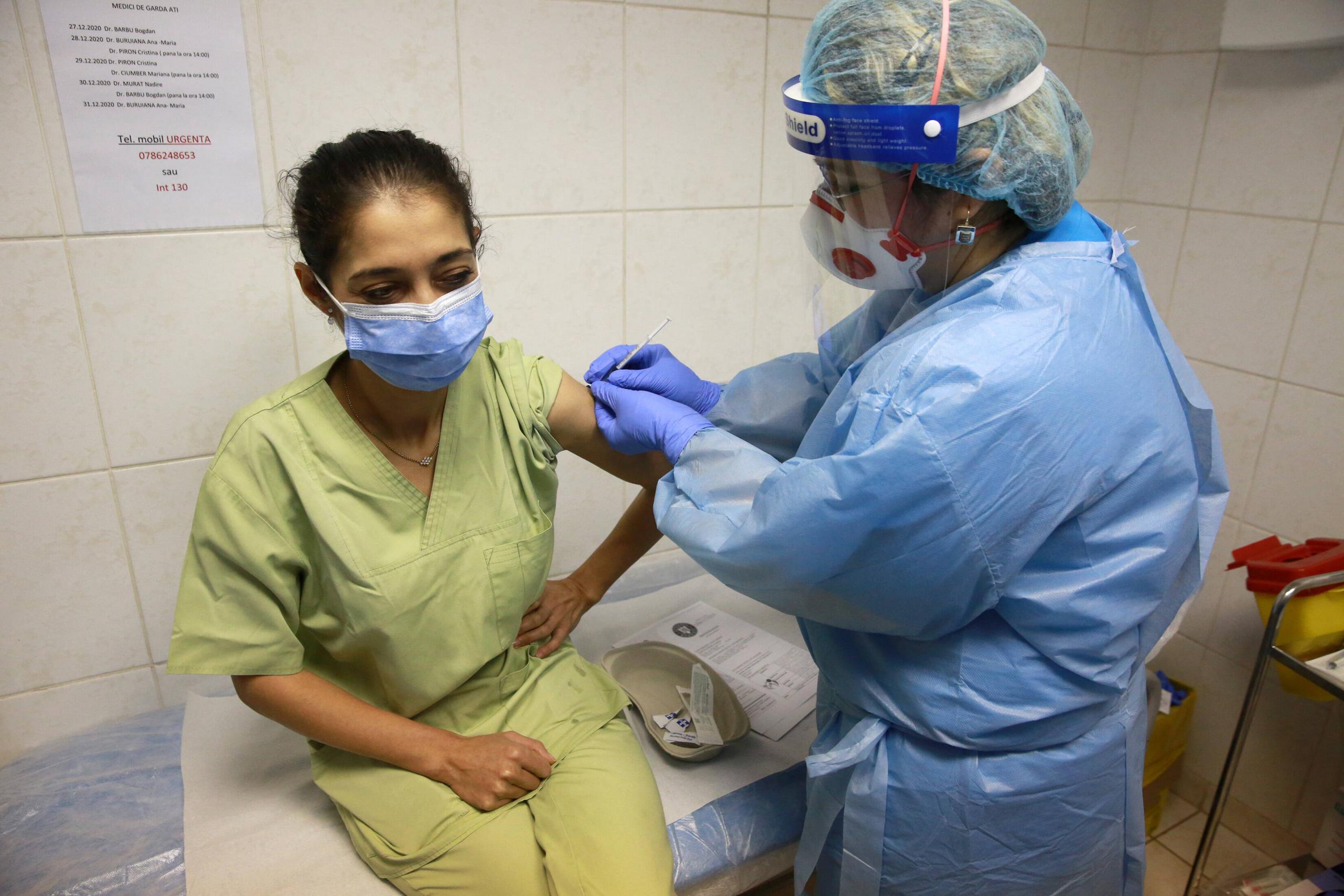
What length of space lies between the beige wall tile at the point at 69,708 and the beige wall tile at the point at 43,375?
422 mm

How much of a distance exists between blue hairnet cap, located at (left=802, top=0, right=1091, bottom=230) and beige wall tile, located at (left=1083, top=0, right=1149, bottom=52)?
141cm

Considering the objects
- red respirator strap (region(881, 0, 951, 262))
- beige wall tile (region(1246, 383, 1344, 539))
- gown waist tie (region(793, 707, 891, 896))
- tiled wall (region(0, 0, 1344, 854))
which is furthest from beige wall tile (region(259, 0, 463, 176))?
beige wall tile (region(1246, 383, 1344, 539))

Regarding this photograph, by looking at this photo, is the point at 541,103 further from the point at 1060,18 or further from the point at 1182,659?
the point at 1182,659

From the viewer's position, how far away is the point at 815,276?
3.88ft

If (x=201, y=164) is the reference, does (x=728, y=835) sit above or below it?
below

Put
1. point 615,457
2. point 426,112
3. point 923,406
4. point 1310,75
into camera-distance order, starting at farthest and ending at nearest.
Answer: point 1310,75 < point 426,112 < point 615,457 < point 923,406

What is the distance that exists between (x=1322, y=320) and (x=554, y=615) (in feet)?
5.81

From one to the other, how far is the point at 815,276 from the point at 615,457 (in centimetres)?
45

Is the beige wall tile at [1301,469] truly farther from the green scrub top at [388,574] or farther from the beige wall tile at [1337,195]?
the green scrub top at [388,574]

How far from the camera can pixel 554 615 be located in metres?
1.49

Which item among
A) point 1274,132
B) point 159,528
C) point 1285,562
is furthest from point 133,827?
point 1274,132

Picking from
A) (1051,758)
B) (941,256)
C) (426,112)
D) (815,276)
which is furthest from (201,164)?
(1051,758)

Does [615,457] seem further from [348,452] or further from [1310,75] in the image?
[1310,75]

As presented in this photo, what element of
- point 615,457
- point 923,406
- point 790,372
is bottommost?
point 615,457
